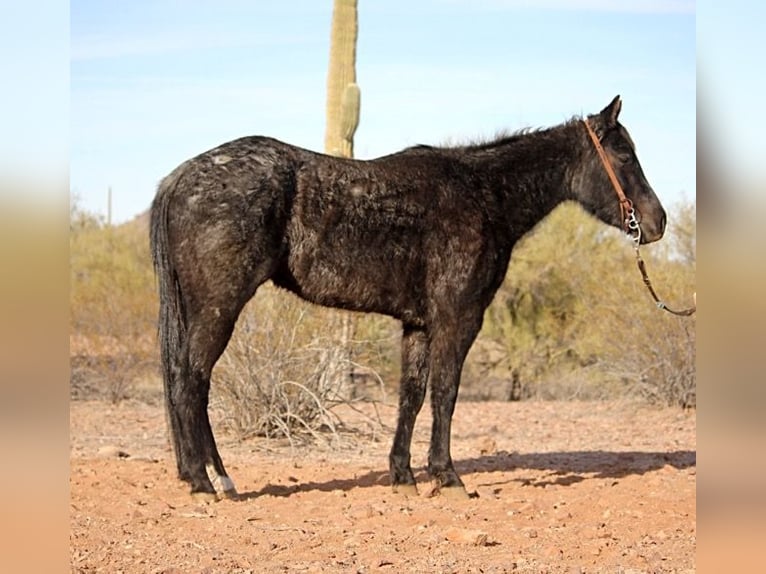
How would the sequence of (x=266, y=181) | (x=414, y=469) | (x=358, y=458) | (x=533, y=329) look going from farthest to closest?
(x=533, y=329), (x=358, y=458), (x=414, y=469), (x=266, y=181)

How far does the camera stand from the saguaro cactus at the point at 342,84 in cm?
1474

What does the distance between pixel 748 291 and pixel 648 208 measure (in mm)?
6350

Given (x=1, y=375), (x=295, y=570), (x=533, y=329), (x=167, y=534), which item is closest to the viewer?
(x=1, y=375)

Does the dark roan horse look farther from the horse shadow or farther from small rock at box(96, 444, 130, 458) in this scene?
small rock at box(96, 444, 130, 458)

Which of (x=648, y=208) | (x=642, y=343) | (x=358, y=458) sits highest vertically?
(x=648, y=208)

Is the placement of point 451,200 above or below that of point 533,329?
above

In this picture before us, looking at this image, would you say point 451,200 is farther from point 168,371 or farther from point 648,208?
point 168,371

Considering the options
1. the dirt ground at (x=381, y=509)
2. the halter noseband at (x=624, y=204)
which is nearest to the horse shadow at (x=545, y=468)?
the dirt ground at (x=381, y=509)

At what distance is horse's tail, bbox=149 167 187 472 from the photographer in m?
7.40

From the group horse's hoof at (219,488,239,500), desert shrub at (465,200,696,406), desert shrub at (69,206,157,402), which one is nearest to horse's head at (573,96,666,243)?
horse's hoof at (219,488,239,500)

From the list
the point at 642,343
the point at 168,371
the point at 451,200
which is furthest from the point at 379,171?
the point at 642,343

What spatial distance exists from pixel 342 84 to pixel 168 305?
843 centimetres

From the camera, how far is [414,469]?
9.52 m

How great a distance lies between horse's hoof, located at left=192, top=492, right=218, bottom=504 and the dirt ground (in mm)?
102
